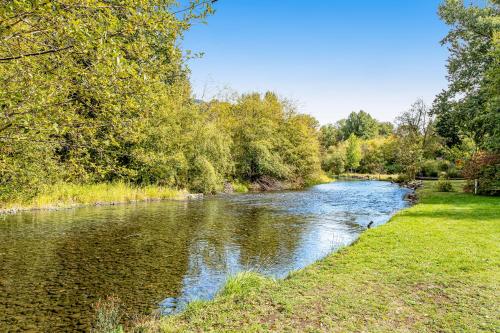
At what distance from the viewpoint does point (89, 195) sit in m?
A: 26.1

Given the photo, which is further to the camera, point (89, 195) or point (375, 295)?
point (89, 195)

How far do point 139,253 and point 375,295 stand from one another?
877 cm

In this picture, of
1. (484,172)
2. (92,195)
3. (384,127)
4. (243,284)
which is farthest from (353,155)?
(243,284)

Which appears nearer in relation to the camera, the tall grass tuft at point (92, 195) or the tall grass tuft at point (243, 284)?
the tall grass tuft at point (243, 284)

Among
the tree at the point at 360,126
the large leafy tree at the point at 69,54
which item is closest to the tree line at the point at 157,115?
the large leafy tree at the point at 69,54

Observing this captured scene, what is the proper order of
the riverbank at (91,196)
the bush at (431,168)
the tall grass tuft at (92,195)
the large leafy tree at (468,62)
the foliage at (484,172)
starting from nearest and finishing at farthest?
1. the riverbank at (91,196)
2. the tall grass tuft at (92,195)
3. the foliage at (484,172)
4. the large leafy tree at (468,62)
5. the bush at (431,168)

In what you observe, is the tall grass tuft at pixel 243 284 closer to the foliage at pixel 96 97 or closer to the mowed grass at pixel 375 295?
the mowed grass at pixel 375 295

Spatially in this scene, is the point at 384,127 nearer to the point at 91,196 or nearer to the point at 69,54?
the point at 91,196

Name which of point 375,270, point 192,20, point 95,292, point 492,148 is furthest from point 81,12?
point 492,148

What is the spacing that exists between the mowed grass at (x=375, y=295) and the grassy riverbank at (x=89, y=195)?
1688cm

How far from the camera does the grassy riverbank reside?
22.0 m

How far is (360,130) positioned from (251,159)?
310 feet

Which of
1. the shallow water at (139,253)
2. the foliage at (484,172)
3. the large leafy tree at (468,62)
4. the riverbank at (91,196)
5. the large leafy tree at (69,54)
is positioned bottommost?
the shallow water at (139,253)

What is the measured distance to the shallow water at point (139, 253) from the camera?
8.71 metres
